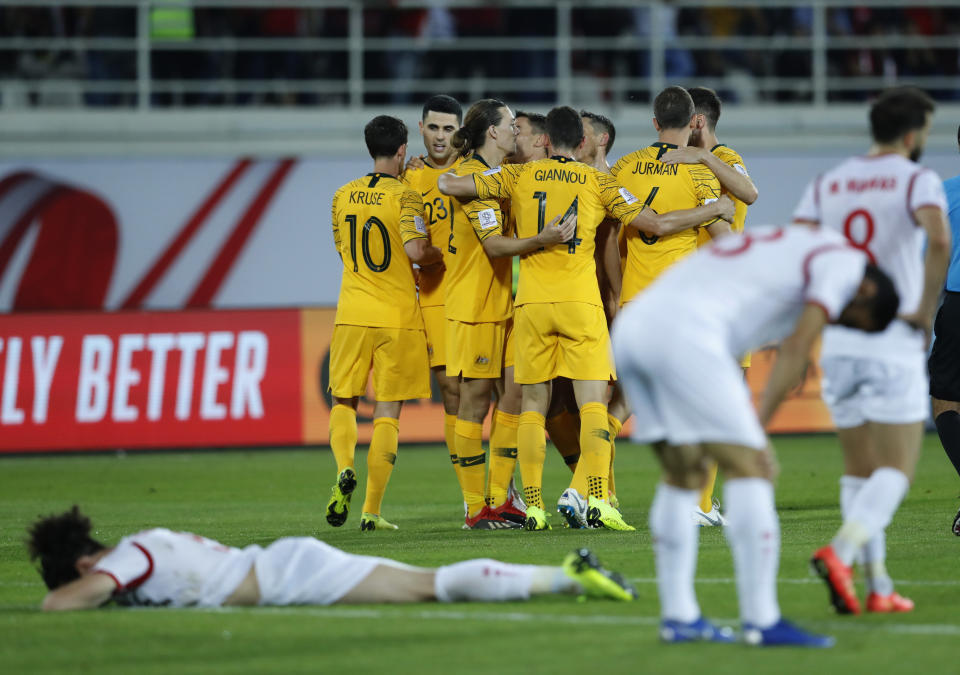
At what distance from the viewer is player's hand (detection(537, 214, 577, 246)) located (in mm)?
8938

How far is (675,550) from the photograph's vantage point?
496 cm

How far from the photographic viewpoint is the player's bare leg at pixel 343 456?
9.13m

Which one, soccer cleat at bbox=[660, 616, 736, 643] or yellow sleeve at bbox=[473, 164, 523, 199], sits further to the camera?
yellow sleeve at bbox=[473, 164, 523, 199]

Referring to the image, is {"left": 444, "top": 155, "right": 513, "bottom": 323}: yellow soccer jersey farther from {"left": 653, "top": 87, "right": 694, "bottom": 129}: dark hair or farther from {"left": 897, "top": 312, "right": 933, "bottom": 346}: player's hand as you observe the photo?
{"left": 897, "top": 312, "right": 933, "bottom": 346}: player's hand

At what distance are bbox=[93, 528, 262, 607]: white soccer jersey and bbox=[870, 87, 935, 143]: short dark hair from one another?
9.97 ft

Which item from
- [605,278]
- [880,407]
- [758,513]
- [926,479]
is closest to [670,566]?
[758,513]

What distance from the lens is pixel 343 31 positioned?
23.1 meters

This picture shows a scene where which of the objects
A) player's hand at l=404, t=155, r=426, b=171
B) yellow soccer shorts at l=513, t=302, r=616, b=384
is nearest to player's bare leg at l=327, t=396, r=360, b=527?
yellow soccer shorts at l=513, t=302, r=616, b=384

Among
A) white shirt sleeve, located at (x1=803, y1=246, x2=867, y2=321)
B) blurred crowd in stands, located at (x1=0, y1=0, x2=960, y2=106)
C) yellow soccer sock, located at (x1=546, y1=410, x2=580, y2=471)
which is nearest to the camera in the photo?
white shirt sleeve, located at (x1=803, y1=246, x2=867, y2=321)

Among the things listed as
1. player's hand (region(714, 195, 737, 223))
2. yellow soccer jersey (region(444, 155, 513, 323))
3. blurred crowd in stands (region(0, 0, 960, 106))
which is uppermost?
blurred crowd in stands (region(0, 0, 960, 106))

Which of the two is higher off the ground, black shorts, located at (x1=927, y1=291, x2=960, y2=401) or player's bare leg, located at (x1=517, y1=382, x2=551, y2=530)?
black shorts, located at (x1=927, y1=291, x2=960, y2=401)

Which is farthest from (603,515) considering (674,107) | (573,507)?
(674,107)

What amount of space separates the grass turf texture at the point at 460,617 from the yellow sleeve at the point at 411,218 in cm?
187

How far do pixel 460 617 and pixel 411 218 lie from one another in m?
4.09
